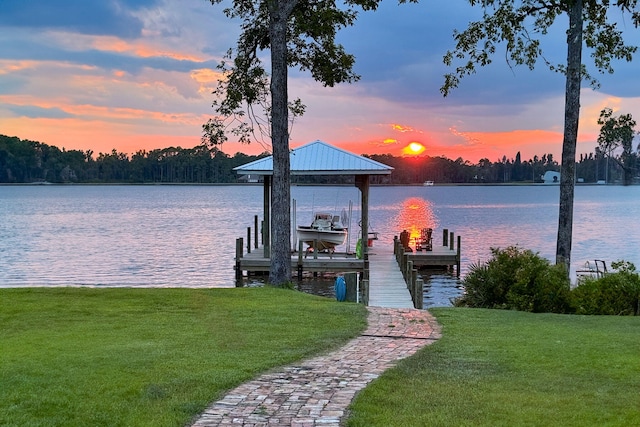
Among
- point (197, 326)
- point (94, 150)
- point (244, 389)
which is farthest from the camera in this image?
point (94, 150)

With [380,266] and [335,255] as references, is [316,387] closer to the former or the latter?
[380,266]

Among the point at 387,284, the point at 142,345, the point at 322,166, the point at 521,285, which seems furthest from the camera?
the point at 322,166

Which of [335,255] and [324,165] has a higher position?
[324,165]

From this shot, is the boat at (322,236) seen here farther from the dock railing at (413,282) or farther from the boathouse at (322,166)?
the dock railing at (413,282)

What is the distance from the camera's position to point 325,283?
2327 centimetres

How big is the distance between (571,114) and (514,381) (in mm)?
10068

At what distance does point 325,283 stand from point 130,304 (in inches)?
497

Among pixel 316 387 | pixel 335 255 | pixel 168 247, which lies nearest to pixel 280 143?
pixel 316 387

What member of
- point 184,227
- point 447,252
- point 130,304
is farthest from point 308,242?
point 184,227

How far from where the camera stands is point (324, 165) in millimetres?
23094

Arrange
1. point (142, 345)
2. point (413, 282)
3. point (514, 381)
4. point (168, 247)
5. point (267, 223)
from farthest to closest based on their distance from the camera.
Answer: point (168, 247) → point (267, 223) → point (413, 282) → point (142, 345) → point (514, 381)

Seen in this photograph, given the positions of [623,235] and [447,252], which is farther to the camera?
[623,235]

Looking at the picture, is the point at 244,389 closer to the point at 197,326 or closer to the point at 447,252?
the point at 197,326

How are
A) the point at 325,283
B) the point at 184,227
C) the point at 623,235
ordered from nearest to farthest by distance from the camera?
the point at 325,283
the point at 623,235
the point at 184,227
